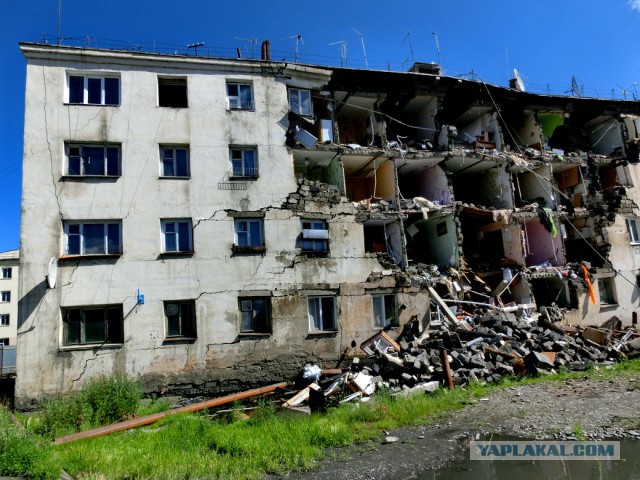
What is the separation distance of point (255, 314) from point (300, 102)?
9.73 meters

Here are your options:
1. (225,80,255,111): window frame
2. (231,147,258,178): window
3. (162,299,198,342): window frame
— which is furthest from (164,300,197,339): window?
(225,80,255,111): window frame

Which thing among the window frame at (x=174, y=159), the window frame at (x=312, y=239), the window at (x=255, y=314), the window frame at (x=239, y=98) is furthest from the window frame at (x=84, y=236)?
the window frame at (x=312, y=239)

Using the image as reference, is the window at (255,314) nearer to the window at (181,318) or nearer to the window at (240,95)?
the window at (181,318)

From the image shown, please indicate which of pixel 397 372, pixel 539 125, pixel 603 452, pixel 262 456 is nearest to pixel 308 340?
pixel 397 372

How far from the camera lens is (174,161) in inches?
637

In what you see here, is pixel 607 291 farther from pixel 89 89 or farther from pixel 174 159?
pixel 89 89

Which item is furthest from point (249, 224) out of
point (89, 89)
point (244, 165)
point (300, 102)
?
point (89, 89)

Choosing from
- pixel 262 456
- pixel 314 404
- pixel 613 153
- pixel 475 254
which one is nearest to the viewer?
pixel 262 456

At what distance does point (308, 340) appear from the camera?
52.6ft

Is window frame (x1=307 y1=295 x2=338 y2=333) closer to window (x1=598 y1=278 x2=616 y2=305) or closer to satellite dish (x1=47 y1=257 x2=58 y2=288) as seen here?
satellite dish (x1=47 y1=257 x2=58 y2=288)

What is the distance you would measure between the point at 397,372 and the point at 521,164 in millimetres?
14497

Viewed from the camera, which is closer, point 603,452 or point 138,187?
point 603,452

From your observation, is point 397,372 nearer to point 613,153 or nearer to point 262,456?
point 262,456

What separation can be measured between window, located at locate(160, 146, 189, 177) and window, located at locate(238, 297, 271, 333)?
571 cm
